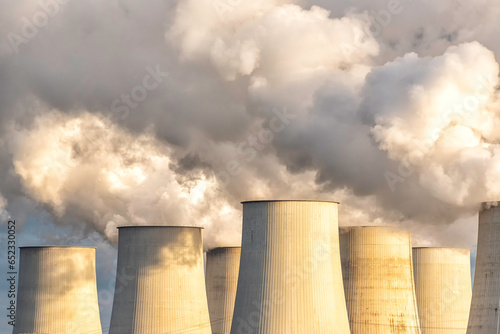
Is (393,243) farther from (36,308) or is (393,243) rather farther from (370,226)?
(36,308)

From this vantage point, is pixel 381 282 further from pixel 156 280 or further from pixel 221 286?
pixel 221 286

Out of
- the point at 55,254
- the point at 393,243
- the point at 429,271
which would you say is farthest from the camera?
the point at 429,271

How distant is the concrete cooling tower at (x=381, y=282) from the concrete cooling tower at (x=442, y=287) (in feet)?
19.2

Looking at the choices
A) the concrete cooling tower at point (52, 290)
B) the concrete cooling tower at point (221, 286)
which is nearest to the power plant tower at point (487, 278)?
the concrete cooling tower at point (221, 286)

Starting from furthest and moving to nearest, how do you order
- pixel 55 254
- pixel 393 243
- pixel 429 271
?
1. pixel 429 271
2. pixel 55 254
3. pixel 393 243

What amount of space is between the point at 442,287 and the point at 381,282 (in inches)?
275

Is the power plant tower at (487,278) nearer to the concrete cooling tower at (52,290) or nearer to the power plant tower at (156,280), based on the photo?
the power plant tower at (156,280)

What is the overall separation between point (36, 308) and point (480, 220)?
43.6 feet

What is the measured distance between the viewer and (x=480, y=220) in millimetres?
20031

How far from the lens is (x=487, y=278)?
19359mm

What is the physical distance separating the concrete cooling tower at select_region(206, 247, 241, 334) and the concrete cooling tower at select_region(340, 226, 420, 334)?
6261mm

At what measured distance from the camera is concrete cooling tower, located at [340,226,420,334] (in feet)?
81.3

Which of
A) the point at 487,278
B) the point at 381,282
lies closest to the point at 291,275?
the point at 487,278

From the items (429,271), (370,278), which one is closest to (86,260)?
(370,278)
